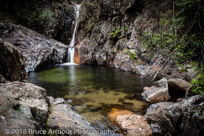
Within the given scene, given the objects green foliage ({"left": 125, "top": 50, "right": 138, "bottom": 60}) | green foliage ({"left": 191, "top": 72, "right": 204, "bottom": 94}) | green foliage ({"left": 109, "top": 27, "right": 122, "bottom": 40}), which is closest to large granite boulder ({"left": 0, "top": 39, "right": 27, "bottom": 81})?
green foliage ({"left": 191, "top": 72, "right": 204, "bottom": 94})

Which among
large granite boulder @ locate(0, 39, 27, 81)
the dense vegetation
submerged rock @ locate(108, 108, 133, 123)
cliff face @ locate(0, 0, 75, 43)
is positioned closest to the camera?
the dense vegetation

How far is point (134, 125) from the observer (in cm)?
413

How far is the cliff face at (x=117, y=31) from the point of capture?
1345 centimetres

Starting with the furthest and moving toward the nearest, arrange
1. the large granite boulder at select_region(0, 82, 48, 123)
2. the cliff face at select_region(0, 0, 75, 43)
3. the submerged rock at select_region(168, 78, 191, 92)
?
the cliff face at select_region(0, 0, 75, 43) → the submerged rock at select_region(168, 78, 191, 92) → the large granite boulder at select_region(0, 82, 48, 123)

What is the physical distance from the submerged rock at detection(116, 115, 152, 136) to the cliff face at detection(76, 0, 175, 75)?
25.2ft

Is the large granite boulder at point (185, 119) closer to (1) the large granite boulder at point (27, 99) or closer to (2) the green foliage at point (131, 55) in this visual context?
(1) the large granite boulder at point (27, 99)

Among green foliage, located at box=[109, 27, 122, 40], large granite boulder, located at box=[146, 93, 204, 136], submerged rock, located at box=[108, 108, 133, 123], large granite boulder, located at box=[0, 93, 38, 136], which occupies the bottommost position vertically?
submerged rock, located at box=[108, 108, 133, 123]

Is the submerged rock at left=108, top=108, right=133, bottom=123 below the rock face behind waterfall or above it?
below

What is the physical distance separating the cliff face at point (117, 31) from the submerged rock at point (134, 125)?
7682 millimetres

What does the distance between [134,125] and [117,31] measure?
14059 millimetres

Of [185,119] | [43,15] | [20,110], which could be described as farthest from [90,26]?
[20,110]

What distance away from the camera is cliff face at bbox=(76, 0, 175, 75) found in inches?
530

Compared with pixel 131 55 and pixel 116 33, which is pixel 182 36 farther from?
pixel 116 33

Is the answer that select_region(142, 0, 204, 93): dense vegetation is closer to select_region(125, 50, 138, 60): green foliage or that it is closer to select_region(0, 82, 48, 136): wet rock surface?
select_region(0, 82, 48, 136): wet rock surface
